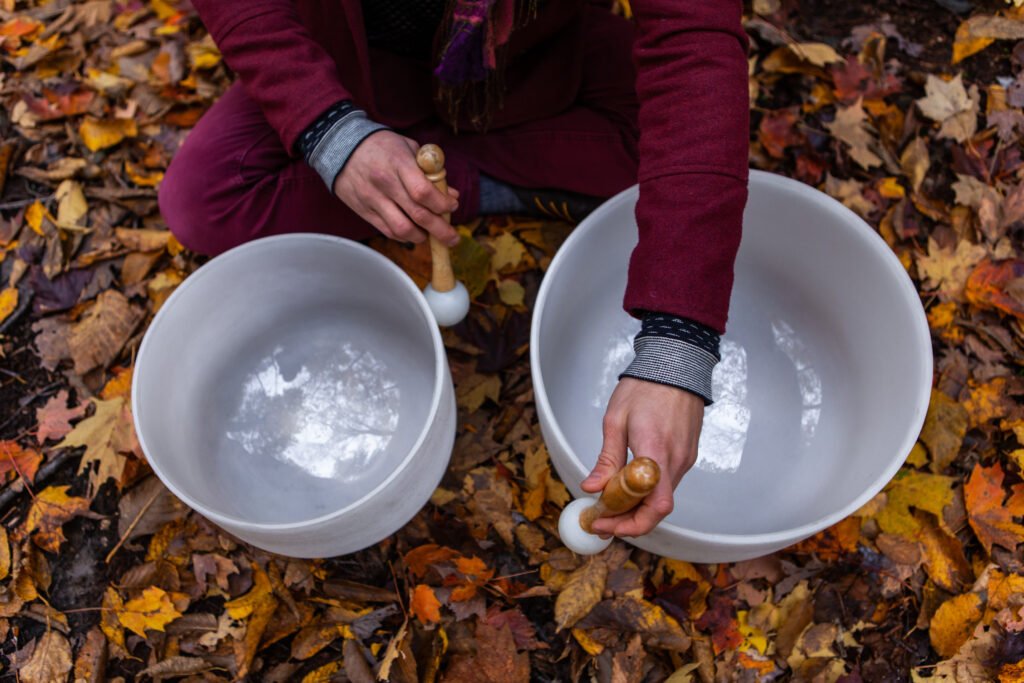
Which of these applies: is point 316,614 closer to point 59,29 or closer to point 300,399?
point 300,399

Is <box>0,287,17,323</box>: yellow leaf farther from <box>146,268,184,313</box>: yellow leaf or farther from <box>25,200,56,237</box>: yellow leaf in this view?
<box>146,268,184,313</box>: yellow leaf

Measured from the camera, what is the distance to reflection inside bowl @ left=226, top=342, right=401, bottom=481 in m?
1.26

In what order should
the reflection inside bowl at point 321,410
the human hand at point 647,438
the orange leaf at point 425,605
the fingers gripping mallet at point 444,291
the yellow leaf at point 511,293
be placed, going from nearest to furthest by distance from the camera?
the human hand at point 647,438, the fingers gripping mallet at point 444,291, the orange leaf at point 425,605, the reflection inside bowl at point 321,410, the yellow leaf at point 511,293

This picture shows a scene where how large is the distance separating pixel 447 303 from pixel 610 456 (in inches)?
15.8

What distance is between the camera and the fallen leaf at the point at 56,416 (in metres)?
1.30

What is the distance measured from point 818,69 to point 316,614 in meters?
1.47

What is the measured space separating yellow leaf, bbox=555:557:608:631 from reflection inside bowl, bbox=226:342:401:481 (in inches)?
15.2

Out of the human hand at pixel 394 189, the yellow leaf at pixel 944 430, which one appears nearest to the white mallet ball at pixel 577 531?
the human hand at pixel 394 189

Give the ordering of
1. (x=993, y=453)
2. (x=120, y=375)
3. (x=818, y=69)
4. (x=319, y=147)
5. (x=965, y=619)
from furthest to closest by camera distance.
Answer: (x=818, y=69) → (x=120, y=375) → (x=993, y=453) → (x=965, y=619) → (x=319, y=147)

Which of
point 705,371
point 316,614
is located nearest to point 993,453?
point 705,371

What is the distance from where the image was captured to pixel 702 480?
3.98 feet

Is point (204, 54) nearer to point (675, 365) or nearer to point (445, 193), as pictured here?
point (445, 193)

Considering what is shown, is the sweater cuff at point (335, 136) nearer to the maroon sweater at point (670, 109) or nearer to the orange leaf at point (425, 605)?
the maroon sweater at point (670, 109)

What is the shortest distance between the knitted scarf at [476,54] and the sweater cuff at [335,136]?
130mm
